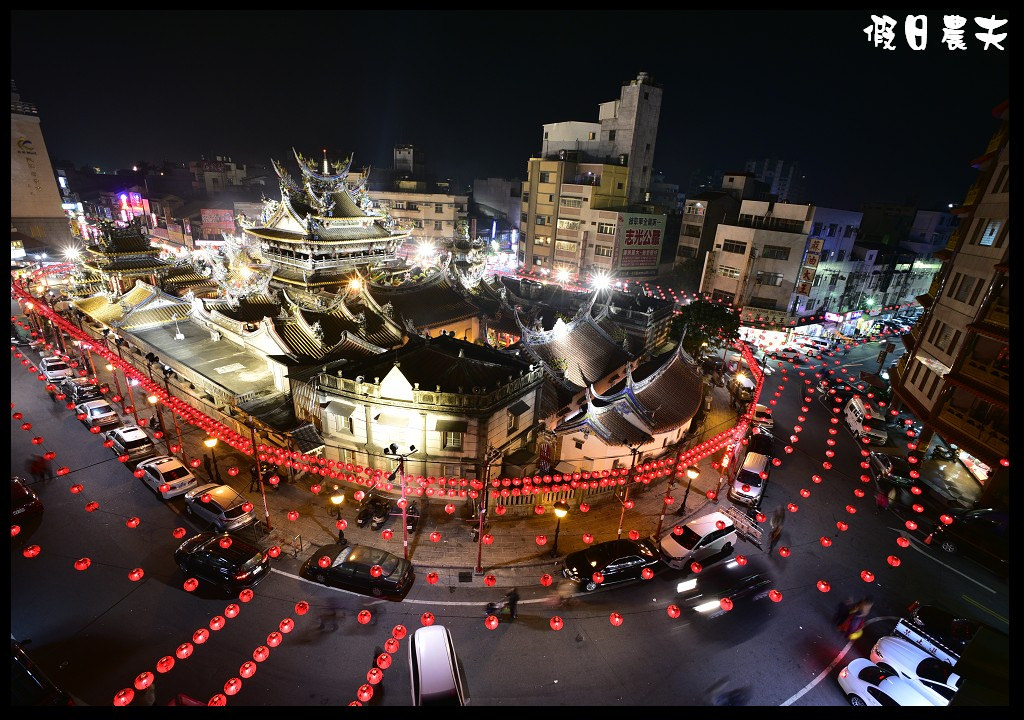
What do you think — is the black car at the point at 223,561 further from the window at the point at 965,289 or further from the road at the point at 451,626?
the window at the point at 965,289

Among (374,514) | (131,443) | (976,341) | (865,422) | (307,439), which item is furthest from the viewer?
(865,422)

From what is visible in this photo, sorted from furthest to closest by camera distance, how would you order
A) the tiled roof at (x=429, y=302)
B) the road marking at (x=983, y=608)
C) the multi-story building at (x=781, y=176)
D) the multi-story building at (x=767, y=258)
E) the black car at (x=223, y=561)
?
the multi-story building at (x=781, y=176)
the multi-story building at (x=767, y=258)
the tiled roof at (x=429, y=302)
the road marking at (x=983, y=608)
the black car at (x=223, y=561)

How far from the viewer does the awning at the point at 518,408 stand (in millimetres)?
22781

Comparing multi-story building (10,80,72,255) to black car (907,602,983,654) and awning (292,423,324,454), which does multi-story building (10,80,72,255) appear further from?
black car (907,602,983,654)

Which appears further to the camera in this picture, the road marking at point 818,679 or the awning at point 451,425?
the awning at point 451,425

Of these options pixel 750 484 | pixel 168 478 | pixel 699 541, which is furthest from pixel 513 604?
pixel 168 478

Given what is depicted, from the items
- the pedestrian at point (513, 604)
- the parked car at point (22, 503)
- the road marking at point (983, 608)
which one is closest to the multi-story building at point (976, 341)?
the road marking at point (983, 608)

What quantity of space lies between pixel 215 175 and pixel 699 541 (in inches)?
4108

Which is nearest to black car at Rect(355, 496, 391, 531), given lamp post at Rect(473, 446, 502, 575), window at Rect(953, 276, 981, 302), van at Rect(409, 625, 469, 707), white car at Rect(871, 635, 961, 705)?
lamp post at Rect(473, 446, 502, 575)

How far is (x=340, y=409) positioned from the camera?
22109mm

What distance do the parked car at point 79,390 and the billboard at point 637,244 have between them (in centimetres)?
5547

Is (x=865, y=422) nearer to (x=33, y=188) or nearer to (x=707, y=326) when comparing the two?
(x=707, y=326)

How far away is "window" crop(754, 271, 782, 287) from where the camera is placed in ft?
171

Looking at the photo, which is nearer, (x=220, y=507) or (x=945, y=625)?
(x=945, y=625)
